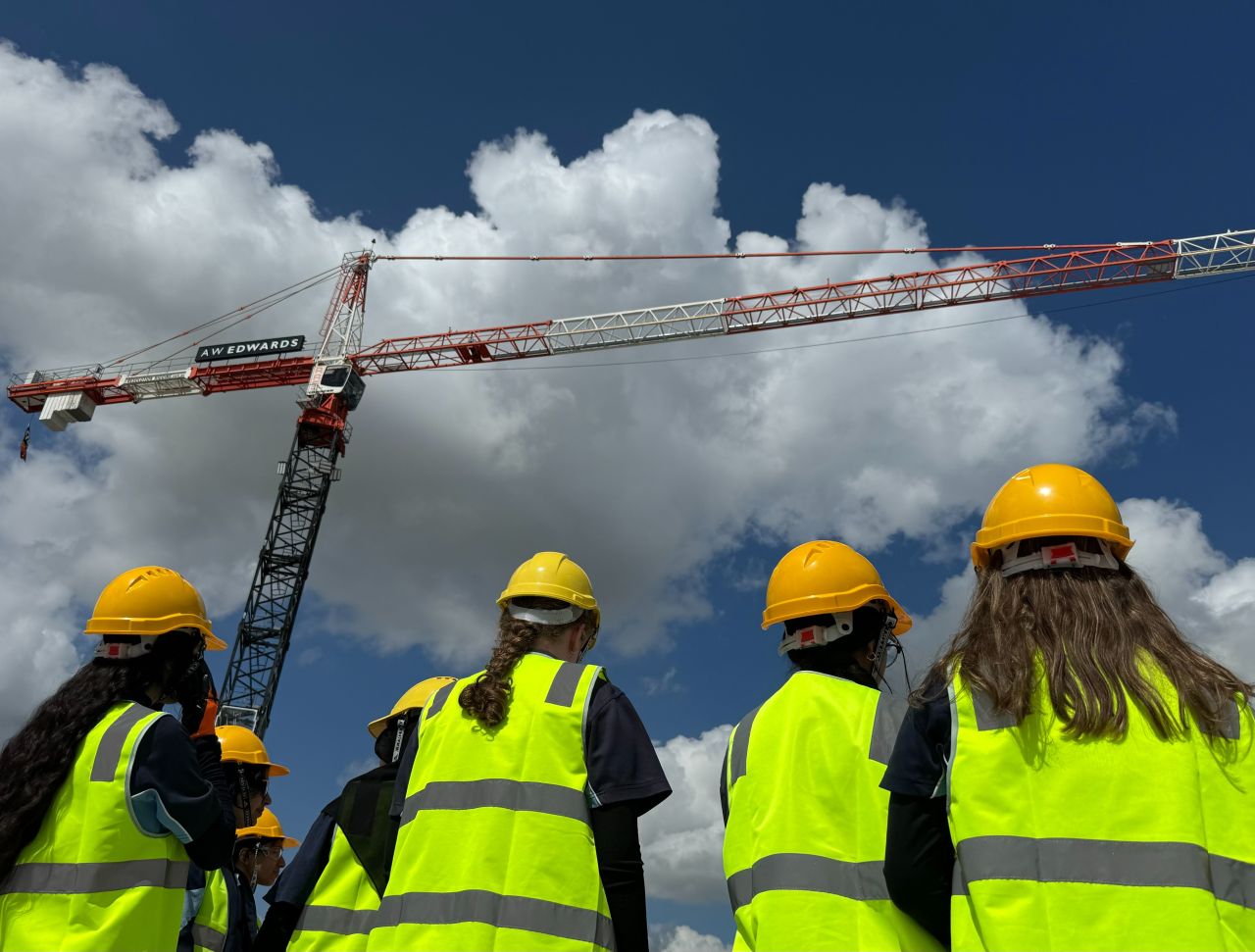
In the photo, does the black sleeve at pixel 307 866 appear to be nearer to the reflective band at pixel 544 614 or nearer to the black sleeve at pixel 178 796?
the black sleeve at pixel 178 796

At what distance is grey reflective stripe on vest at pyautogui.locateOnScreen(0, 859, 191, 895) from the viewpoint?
348 centimetres

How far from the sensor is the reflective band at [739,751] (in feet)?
10.7

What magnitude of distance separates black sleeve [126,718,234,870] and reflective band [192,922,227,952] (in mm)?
1391

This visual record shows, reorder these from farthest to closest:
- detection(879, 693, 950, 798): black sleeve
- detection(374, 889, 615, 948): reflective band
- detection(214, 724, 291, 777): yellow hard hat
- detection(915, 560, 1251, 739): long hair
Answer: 1. detection(214, 724, 291, 777): yellow hard hat
2. detection(374, 889, 615, 948): reflective band
3. detection(879, 693, 950, 798): black sleeve
4. detection(915, 560, 1251, 739): long hair

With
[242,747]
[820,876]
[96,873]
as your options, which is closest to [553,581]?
[820,876]

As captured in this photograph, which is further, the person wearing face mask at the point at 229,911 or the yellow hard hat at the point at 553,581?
the person wearing face mask at the point at 229,911

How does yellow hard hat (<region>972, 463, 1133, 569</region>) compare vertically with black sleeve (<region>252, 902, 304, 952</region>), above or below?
above

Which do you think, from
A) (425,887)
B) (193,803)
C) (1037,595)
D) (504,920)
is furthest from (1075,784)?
(193,803)

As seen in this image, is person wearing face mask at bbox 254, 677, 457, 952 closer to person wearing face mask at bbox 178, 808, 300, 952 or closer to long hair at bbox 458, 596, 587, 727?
person wearing face mask at bbox 178, 808, 300, 952

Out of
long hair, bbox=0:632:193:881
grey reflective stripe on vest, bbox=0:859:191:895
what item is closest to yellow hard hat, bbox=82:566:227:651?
long hair, bbox=0:632:193:881

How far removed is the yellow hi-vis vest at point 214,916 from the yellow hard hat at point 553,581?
7.15 ft

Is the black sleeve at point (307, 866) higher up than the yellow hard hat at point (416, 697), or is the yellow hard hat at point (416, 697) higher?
the yellow hard hat at point (416, 697)

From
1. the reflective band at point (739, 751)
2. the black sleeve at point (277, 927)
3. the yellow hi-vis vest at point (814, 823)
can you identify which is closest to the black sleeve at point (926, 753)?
the yellow hi-vis vest at point (814, 823)

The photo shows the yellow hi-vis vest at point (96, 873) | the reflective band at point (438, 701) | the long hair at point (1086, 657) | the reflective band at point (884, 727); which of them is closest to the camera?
the long hair at point (1086, 657)
